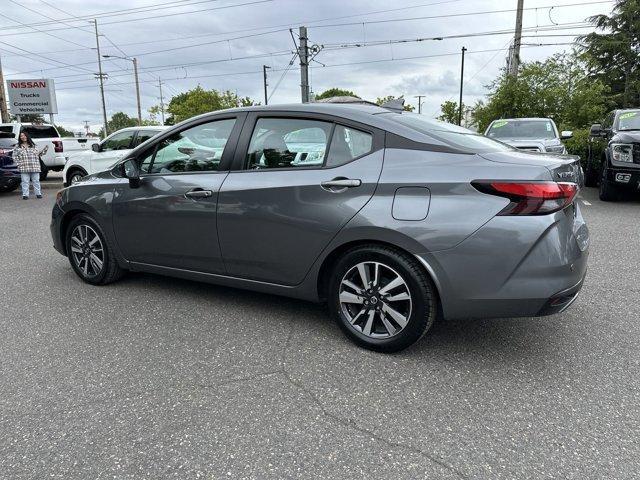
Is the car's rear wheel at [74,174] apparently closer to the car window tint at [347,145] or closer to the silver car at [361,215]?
the silver car at [361,215]

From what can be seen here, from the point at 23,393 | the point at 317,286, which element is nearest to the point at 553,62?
the point at 317,286

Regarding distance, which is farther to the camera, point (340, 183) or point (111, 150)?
point (111, 150)

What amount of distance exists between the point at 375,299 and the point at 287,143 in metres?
1.26

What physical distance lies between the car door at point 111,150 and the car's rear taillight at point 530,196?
35.3ft

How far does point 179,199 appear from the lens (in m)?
3.90

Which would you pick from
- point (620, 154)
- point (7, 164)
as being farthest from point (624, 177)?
point (7, 164)

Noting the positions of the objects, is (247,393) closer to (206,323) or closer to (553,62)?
(206,323)

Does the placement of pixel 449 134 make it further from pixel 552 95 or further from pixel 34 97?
pixel 34 97

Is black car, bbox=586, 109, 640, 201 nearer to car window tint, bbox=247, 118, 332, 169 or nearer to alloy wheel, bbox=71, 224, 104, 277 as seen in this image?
car window tint, bbox=247, 118, 332, 169

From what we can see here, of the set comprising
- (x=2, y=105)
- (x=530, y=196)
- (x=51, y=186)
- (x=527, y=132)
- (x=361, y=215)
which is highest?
(x=2, y=105)

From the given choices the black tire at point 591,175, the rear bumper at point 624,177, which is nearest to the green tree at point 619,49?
the black tire at point 591,175

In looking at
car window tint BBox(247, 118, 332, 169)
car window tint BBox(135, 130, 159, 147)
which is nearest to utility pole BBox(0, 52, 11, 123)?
car window tint BBox(135, 130, 159, 147)

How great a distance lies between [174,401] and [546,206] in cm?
228

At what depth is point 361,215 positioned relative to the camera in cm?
308
